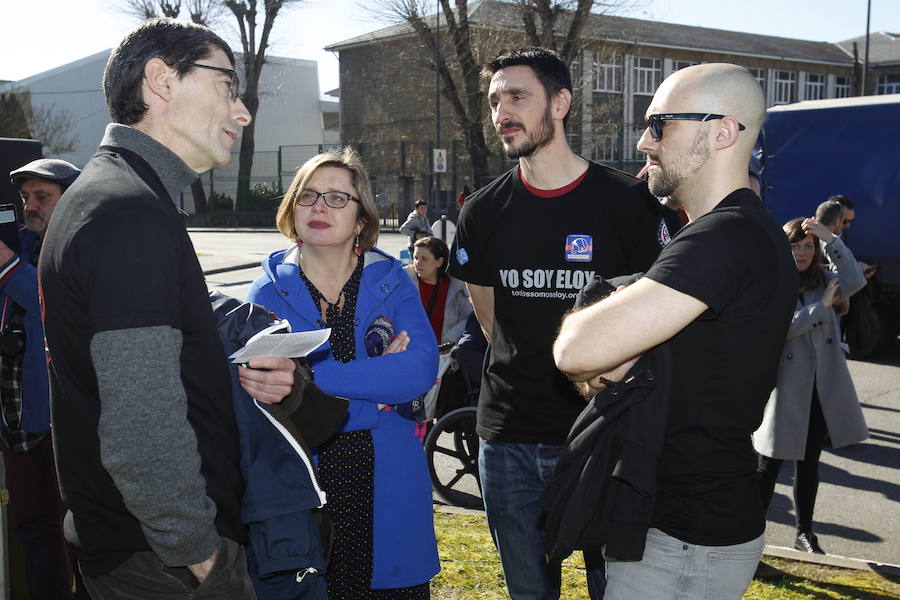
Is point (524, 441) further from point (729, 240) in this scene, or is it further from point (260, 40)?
point (260, 40)

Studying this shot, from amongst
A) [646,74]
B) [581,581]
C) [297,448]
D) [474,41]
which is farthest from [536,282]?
[646,74]

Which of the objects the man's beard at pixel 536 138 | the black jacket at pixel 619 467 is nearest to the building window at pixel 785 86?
the man's beard at pixel 536 138

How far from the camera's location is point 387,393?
2.90m

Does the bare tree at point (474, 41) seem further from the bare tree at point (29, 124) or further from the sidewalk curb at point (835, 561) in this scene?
the sidewalk curb at point (835, 561)

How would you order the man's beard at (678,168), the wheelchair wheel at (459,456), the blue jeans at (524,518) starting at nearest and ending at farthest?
the man's beard at (678,168) < the blue jeans at (524,518) < the wheelchair wheel at (459,456)

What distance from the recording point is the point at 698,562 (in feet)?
6.54

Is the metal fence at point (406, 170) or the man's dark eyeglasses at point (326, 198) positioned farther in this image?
the metal fence at point (406, 170)

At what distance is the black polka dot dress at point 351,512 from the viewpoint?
291 centimetres

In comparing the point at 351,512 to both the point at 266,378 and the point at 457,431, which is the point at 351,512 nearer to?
the point at 266,378

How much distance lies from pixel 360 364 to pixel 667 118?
1.37 meters

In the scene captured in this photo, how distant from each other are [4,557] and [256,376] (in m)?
1.99

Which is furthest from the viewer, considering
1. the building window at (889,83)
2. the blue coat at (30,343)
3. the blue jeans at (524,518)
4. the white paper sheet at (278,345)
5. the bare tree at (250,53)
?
the building window at (889,83)

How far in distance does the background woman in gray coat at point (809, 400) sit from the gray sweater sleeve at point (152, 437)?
12.4ft

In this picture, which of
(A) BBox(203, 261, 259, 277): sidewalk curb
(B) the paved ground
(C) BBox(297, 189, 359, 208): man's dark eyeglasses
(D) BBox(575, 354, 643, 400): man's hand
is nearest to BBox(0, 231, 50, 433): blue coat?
(C) BBox(297, 189, 359, 208): man's dark eyeglasses
